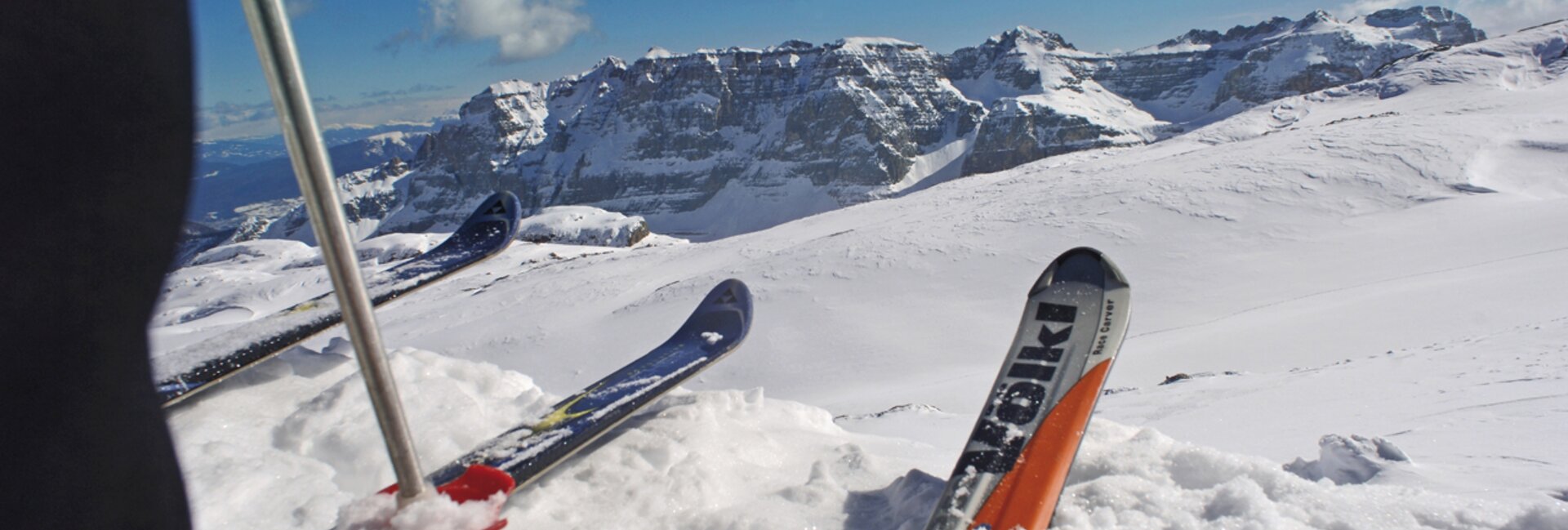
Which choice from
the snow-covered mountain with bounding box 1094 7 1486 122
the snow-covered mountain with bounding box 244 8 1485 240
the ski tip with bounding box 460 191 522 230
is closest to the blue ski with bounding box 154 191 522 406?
the ski tip with bounding box 460 191 522 230

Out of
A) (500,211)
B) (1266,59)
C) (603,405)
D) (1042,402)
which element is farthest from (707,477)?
(1266,59)

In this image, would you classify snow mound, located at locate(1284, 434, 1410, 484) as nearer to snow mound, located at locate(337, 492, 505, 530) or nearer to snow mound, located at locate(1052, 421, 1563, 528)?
snow mound, located at locate(1052, 421, 1563, 528)

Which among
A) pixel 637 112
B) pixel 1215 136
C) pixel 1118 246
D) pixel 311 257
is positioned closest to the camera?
pixel 1118 246

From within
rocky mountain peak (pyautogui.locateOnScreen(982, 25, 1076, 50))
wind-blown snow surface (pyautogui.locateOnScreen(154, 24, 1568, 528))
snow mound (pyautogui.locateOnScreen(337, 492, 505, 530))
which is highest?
rocky mountain peak (pyautogui.locateOnScreen(982, 25, 1076, 50))

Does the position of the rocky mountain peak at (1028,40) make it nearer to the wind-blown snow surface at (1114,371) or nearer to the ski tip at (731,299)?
the wind-blown snow surface at (1114,371)

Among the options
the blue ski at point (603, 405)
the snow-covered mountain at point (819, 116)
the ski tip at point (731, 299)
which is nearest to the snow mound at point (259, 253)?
the ski tip at point (731, 299)

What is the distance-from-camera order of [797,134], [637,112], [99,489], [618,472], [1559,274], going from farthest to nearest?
1. [637,112]
2. [797,134]
3. [1559,274]
4. [618,472]
5. [99,489]

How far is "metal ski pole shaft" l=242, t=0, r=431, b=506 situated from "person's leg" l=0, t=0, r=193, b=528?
0.20 metres

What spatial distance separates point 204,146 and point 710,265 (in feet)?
62.6

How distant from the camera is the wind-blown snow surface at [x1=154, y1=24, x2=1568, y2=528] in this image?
2662 mm

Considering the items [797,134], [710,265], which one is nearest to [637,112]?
[797,134]

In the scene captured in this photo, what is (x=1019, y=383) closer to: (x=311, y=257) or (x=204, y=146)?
(x=204, y=146)

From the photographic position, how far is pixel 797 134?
150 m

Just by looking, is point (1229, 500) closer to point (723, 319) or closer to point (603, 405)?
point (603, 405)
